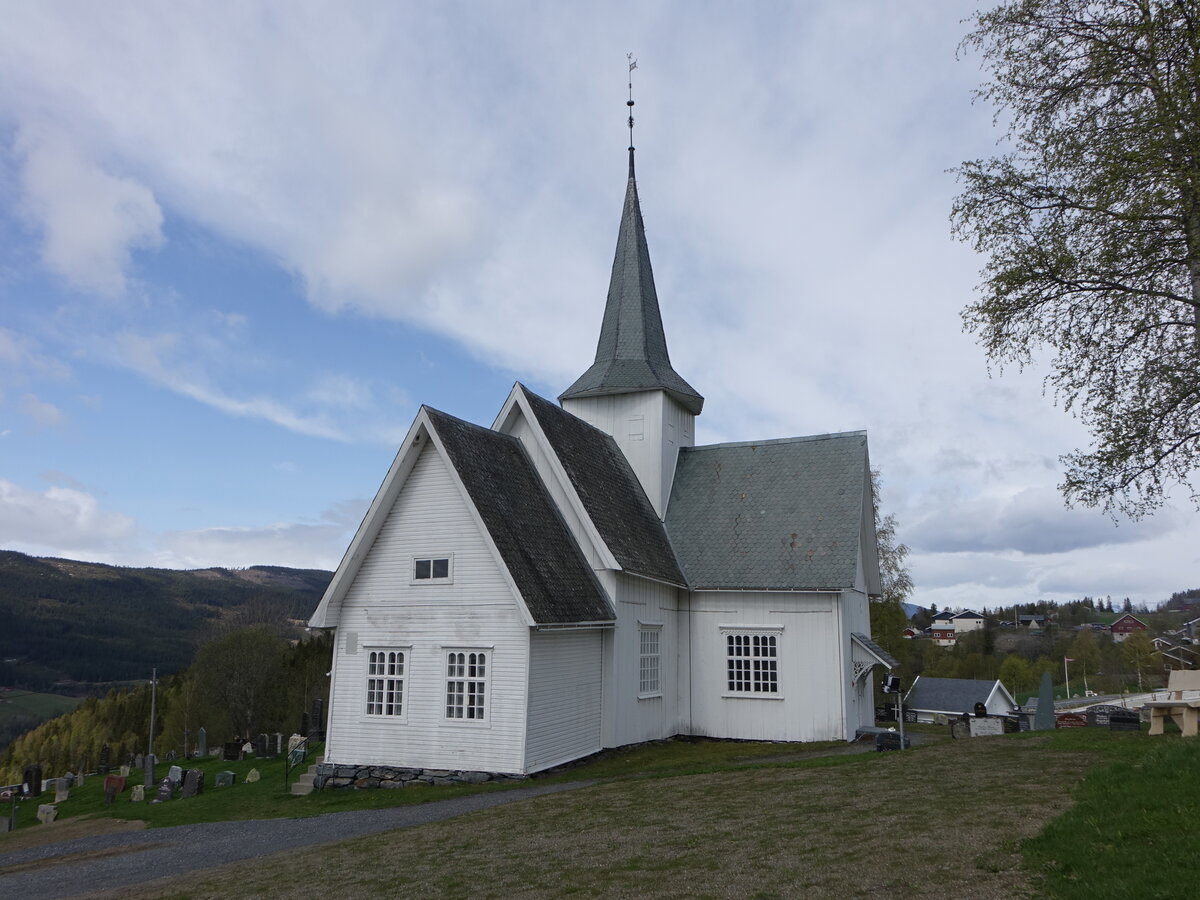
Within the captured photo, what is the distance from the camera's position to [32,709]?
130 m

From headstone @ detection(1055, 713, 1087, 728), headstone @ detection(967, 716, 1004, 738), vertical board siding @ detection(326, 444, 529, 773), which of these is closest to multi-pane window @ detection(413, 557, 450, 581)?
vertical board siding @ detection(326, 444, 529, 773)

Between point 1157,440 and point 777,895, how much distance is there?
762 centimetres

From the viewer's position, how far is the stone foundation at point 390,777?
1535cm

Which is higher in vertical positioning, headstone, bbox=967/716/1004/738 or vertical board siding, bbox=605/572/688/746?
vertical board siding, bbox=605/572/688/746

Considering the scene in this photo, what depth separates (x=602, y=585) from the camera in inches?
713

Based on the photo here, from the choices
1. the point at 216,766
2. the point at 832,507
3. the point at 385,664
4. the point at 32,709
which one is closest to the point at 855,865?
the point at 385,664

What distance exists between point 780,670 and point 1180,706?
8.57 metres

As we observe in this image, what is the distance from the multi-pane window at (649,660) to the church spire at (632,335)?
715cm

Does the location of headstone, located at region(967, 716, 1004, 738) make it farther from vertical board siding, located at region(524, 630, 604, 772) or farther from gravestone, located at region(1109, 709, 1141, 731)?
vertical board siding, located at region(524, 630, 604, 772)

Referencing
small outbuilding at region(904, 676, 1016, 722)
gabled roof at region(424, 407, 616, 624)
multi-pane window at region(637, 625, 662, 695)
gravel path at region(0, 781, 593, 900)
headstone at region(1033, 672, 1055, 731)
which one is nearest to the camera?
gravel path at region(0, 781, 593, 900)

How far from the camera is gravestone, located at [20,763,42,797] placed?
31422 mm

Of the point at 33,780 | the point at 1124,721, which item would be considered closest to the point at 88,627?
the point at 33,780

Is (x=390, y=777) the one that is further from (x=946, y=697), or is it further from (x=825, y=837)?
(x=946, y=697)

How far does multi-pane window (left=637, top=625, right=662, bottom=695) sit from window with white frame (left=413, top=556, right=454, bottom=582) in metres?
5.13
